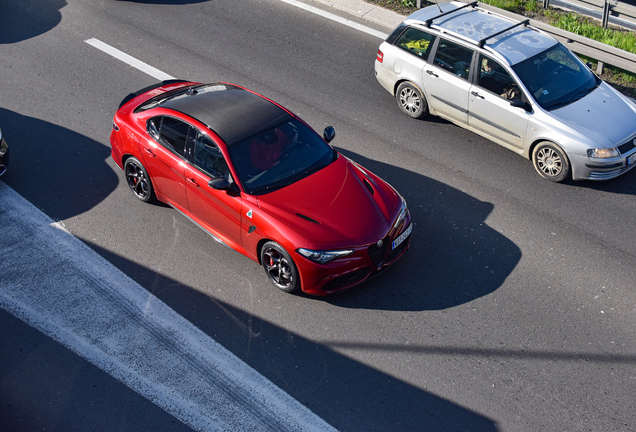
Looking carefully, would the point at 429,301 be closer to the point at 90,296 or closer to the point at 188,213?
the point at 188,213

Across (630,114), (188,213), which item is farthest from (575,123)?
(188,213)

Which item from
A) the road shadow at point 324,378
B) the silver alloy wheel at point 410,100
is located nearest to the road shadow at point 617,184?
the silver alloy wheel at point 410,100

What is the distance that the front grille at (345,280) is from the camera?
272 inches

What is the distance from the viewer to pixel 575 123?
8.59 m

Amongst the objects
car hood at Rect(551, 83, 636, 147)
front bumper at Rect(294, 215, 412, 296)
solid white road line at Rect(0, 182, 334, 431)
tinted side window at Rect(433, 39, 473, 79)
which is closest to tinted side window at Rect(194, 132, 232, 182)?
front bumper at Rect(294, 215, 412, 296)

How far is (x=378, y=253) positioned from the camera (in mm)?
6988

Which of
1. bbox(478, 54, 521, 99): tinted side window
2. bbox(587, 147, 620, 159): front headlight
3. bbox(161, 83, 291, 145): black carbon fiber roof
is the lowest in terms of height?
bbox(587, 147, 620, 159): front headlight

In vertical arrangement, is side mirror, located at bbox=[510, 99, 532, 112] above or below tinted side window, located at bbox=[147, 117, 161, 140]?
above

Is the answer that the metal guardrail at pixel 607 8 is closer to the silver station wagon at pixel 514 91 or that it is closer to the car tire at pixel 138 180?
the silver station wagon at pixel 514 91

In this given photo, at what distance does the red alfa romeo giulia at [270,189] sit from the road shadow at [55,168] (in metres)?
1.10

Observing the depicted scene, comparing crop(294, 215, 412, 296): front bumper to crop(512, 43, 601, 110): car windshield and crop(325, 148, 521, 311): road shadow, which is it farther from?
crop(512, 43, 601, 110): car windshield

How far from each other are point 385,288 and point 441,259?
0.91 meters

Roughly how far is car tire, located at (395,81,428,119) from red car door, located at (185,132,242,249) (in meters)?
4.23

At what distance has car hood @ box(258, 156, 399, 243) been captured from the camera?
6.83 meters
